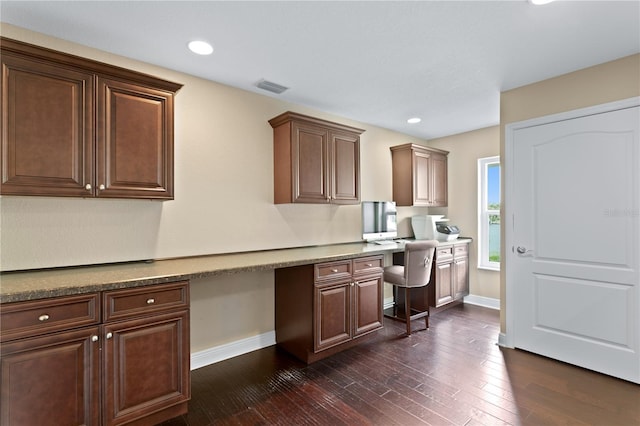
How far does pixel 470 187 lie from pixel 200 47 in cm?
399

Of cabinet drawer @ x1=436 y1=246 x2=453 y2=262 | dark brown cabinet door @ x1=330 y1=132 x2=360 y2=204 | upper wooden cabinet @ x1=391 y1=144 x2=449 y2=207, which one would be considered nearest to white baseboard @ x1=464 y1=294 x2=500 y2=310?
cabinet drawer @ x1=436 y1=246 x2=453 y2=262

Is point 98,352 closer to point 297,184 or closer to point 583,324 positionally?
point 297,184

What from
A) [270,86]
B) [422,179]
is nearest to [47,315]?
[270,86]

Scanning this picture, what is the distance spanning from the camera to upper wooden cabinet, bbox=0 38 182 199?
5.80ft

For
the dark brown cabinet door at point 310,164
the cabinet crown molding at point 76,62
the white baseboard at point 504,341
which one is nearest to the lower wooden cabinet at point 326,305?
the dark brown cabinet door at point 310,164

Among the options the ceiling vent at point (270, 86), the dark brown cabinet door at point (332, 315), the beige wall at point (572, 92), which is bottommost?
the dark brown cabinet door at point (332, 315)

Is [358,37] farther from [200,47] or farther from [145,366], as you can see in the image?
[145,366]

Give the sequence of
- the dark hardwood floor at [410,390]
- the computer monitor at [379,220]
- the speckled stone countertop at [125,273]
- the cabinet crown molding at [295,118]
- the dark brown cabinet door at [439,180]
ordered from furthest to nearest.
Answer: the dark brown cabinet door at [439,180] → the computer monitor at [379,220] → the cabinet crown molding at [295,118] → the dark hardwood floor at [410,390] → the speckled stone countertop at [125,273]

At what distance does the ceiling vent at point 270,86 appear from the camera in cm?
285

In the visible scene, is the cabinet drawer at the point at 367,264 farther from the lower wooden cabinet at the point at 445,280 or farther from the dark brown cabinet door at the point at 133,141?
the dark brown cabinet door at the point at 133,141

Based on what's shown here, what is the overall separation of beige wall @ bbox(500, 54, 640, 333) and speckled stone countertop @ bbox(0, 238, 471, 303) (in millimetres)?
2222

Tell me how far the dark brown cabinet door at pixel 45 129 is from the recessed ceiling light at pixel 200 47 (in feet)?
2.27

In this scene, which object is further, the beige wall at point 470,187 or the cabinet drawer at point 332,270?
the beige wall at point 470,187

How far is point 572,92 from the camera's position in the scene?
107 inches
